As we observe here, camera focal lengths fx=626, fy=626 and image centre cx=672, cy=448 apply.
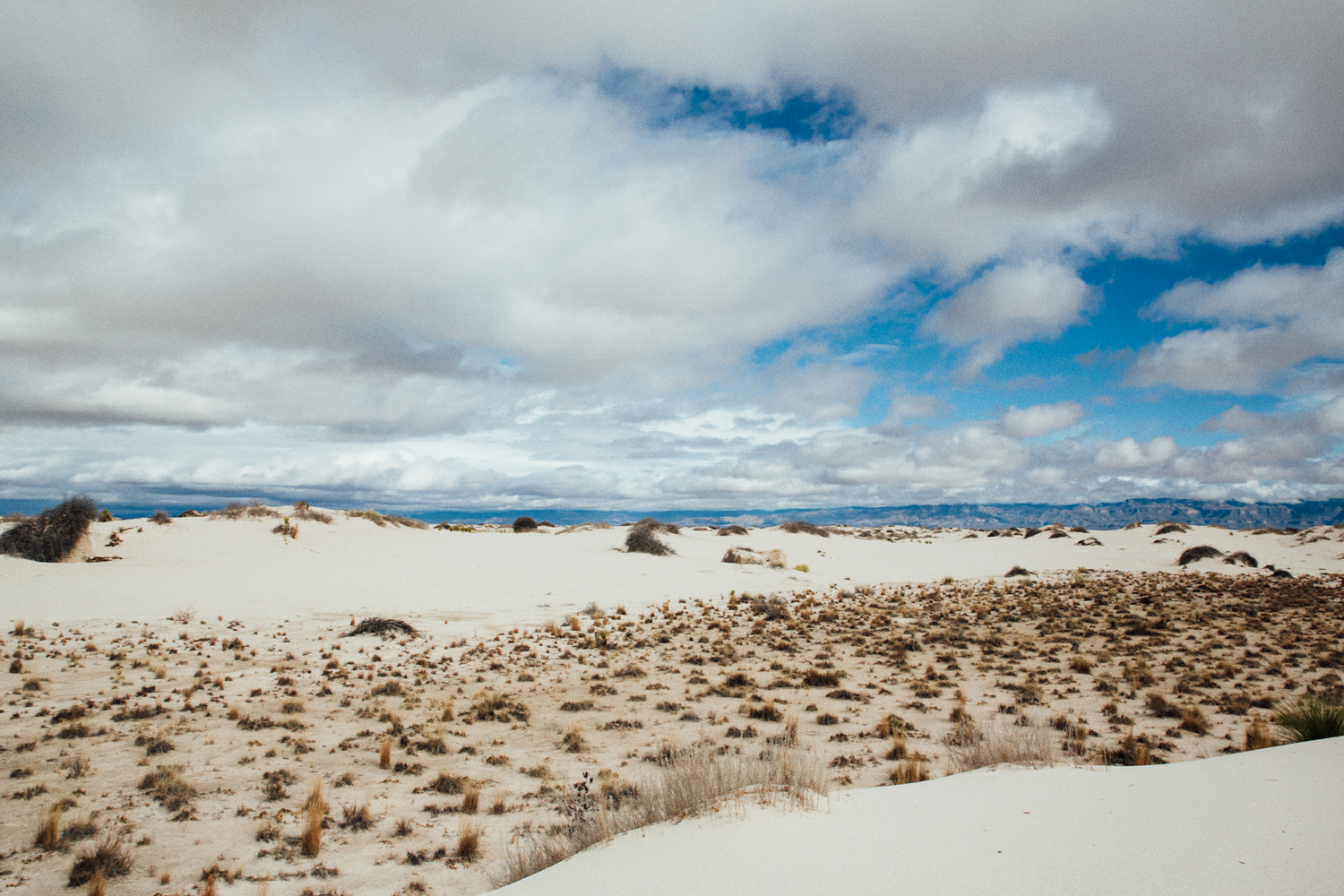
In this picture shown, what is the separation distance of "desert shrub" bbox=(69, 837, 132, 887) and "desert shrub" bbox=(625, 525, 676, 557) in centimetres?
3215

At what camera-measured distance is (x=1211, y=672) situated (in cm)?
1295

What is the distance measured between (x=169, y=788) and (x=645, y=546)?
31702 millimetres

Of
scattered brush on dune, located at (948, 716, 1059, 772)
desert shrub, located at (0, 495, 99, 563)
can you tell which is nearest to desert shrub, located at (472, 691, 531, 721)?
scattered brush on dune, located at (948, 716, 1059, 772)

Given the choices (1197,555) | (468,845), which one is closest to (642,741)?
(468,845)

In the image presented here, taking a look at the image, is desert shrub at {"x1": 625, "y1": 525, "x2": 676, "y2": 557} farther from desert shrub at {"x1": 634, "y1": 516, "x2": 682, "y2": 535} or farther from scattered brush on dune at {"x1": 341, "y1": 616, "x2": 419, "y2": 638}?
scattered brush on dune at {"x1": 341, "y1": 616, "x2": 419, "y2": 638}

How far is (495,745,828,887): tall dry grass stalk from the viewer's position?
5441 mm

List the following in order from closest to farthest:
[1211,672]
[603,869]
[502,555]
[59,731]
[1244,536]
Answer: [603,869]
[59,731]
[1211,672]
[502,555]
[1244,536]

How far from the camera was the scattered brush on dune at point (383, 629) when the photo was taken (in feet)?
54.4

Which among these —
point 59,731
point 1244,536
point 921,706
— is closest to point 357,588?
point 59,731

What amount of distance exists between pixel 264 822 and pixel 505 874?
10.1 ft

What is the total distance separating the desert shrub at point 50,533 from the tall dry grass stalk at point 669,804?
27.8 metres

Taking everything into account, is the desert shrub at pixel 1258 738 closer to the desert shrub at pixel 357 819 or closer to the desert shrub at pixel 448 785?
the desert shrub at pixel 448 785

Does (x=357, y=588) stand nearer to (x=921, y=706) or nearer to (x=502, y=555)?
(x=502, y=555)

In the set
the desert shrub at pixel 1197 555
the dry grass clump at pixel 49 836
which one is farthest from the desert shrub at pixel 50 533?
the desert shrub at pixel 1197 555
